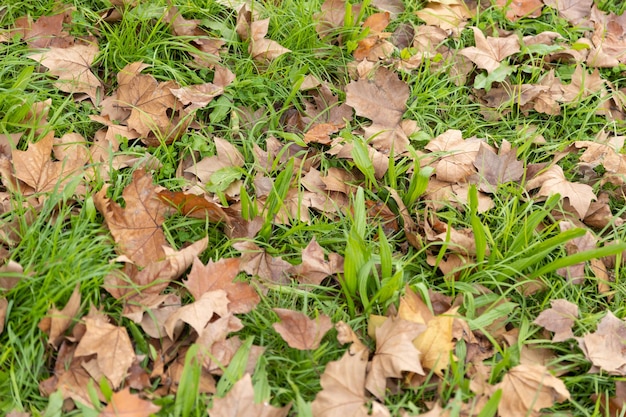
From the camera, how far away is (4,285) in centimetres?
185

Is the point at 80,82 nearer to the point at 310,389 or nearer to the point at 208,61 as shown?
the point at 208,61

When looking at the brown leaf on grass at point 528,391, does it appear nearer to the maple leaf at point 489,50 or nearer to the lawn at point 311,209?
the lawn at point 311,209

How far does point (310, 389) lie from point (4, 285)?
0.94 m

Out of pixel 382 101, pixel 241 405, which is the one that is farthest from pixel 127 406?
pixel 382 101

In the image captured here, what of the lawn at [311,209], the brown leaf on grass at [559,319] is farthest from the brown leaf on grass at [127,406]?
the brown leaf on grass at [559,319]

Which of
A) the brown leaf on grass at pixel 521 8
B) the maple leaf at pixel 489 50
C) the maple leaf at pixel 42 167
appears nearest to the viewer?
the maple leaf at pixel 42 167

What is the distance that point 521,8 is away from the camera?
315 centimetres

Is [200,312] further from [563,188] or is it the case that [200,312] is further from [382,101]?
[563,188]

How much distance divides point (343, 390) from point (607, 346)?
0.86 metres

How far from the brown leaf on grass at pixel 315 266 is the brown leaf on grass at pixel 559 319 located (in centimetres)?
67

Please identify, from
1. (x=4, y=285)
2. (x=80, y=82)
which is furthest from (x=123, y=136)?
(x=4, y=285)

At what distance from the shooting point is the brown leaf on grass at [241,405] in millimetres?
1680

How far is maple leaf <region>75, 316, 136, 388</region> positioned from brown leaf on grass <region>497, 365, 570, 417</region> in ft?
3.50

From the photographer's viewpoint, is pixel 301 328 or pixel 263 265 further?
pixel 263 265
